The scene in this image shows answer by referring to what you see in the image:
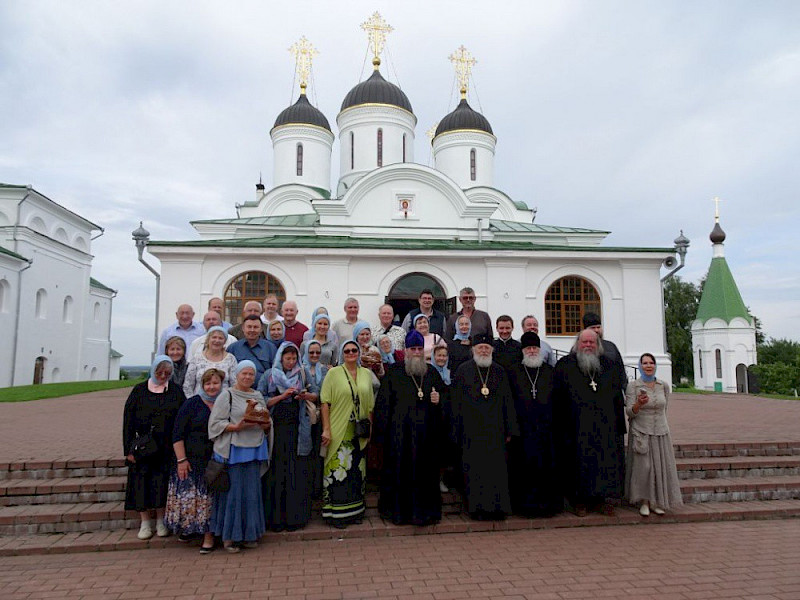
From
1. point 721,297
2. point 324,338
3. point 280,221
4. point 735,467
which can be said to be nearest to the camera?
point 324,338

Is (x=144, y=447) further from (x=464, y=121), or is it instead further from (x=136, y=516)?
(x=464, y=121)

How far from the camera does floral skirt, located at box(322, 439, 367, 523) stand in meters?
5.21

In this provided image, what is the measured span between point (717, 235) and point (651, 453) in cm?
3894

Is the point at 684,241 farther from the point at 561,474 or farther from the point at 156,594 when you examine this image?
the point at 156,594

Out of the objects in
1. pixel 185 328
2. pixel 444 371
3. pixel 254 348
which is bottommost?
pixel 444 371

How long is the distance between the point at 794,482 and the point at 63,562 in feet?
24.6

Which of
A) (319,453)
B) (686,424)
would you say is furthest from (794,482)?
(319,453)

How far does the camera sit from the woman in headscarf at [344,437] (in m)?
5.19

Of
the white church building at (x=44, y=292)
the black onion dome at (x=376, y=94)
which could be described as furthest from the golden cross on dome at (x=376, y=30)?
the white church building at (x=44, y=292)

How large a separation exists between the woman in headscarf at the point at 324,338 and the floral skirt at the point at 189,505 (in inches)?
62.0

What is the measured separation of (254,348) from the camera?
5488 mm

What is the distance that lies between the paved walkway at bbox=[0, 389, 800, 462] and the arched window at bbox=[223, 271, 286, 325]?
138 inches

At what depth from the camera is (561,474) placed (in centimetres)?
573

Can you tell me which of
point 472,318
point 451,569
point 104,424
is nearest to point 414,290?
point 104,424
